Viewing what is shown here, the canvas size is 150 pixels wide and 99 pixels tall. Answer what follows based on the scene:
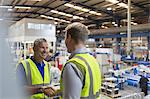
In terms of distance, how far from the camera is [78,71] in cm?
109

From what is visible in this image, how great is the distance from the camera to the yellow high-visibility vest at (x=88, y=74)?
114 centimetres

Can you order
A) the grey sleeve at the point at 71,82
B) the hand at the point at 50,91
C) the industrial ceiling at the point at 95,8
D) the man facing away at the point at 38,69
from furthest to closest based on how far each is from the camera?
the industrial ceiling at the point at 95,8
the man facing away at the point at 38,69
the hand at the point at 50,91
the grey sleeve at the point at 71,82

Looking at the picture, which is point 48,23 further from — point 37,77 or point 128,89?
point 37,77

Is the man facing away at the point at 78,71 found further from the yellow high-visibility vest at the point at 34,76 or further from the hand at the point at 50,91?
the yellow high-visibility vest at the point at 34,76

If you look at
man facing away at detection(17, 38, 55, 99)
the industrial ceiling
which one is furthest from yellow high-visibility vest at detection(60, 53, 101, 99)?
the industrial ceiling

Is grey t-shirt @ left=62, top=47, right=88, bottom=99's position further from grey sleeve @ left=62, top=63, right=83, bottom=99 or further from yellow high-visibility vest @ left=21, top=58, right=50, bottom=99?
yellow high-visibility vest @ left=21, top=58, right=50, bottom=99

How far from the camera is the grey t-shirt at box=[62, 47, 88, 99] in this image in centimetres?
106

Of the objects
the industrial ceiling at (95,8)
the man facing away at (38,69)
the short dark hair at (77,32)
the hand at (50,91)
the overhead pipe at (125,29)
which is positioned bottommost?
the hand at (50,91)

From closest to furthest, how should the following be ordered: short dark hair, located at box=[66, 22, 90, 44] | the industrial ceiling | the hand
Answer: short dark hair, located at box=[66, 22, 90, 44] → the hand → the industrial ceiling

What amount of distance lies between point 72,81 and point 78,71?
2.7 inches

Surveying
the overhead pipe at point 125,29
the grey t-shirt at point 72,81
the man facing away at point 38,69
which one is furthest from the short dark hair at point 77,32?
the overhead pipe at point 125,29

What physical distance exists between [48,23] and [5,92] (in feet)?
35.5

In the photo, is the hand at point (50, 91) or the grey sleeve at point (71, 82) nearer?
the grey sleeve at point (71, 82)

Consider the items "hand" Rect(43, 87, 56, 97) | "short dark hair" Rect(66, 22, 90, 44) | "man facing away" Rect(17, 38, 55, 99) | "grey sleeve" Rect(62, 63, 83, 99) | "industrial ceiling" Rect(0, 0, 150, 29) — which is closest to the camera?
"grey sleeve" Rect(62, 63, 83, 99)
